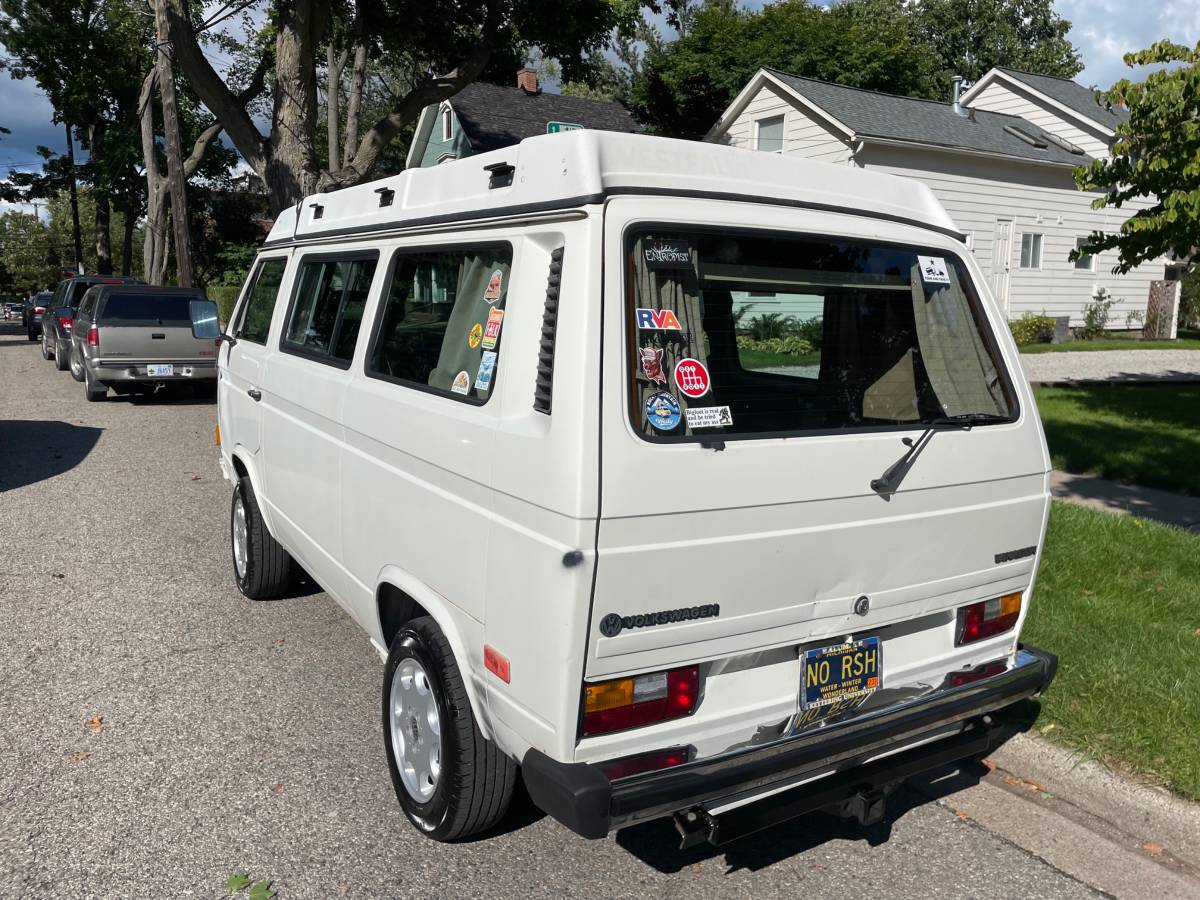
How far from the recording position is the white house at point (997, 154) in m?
21.4

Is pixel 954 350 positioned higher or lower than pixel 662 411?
higher

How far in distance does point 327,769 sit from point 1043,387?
44.3ft

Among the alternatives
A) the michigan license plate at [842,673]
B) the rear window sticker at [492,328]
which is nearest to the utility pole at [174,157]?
the rear window sticker at [492,328]

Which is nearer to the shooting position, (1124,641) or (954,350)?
(954,350)

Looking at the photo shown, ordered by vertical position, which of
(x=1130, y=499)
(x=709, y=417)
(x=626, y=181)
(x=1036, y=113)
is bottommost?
(x=1130, y=499)

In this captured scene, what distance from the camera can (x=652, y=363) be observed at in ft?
9.47

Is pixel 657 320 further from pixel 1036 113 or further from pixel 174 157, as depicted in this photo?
pixel 1036 113

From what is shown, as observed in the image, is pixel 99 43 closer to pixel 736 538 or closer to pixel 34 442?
pixel 34 442

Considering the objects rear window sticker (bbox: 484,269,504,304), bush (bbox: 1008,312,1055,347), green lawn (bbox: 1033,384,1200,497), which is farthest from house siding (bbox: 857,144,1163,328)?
rear window sticker (bbox: 484,269,504,304)

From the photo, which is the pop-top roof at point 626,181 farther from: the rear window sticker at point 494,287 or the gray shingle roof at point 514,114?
the gray shingle roof at point 514,114

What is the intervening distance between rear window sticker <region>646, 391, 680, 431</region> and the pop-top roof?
22.4 inches

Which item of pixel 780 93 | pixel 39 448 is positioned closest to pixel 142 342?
pixel 39 448

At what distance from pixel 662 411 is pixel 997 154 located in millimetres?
22120

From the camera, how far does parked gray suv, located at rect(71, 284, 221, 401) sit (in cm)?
1477
